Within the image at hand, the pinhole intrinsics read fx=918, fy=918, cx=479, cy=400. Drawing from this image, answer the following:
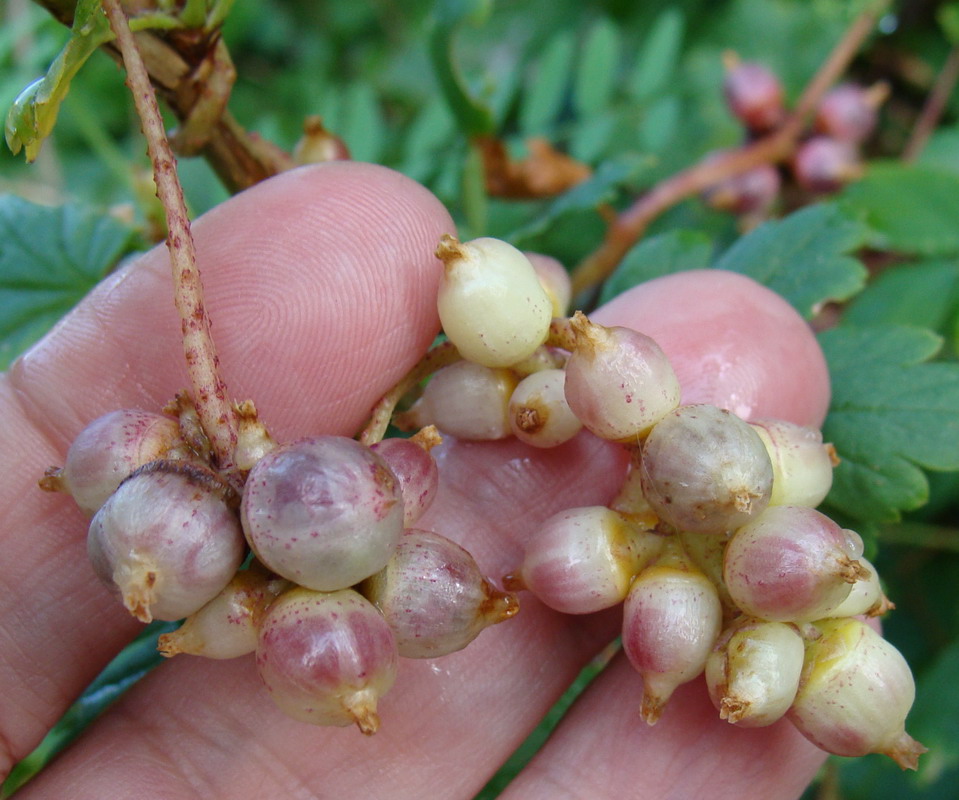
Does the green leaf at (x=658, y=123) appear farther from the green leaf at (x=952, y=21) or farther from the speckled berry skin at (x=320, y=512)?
the speckled berry skin at (x=320, y=512)

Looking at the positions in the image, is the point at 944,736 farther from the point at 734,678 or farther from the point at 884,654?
the point at 734,678

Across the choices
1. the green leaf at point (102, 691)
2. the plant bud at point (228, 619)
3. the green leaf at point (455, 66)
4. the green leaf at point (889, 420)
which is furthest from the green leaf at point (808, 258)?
the green leaf at point (102, 691)

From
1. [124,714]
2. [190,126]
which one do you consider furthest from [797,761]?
[190,126]

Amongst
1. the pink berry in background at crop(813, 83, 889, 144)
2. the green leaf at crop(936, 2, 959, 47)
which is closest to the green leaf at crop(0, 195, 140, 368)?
the pink berry in background at crop(813, 83, 889, 144)

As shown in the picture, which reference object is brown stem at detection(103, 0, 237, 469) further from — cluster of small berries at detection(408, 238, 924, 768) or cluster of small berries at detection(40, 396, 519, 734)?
A: cluster of small berries at detection(408, 238, 924, 768)

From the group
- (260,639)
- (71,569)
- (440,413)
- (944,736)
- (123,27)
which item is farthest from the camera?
(944,736)

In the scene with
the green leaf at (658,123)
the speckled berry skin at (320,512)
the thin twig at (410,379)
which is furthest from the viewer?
the green leaf at (658,123)

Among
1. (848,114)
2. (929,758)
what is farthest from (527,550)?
(848,114)
